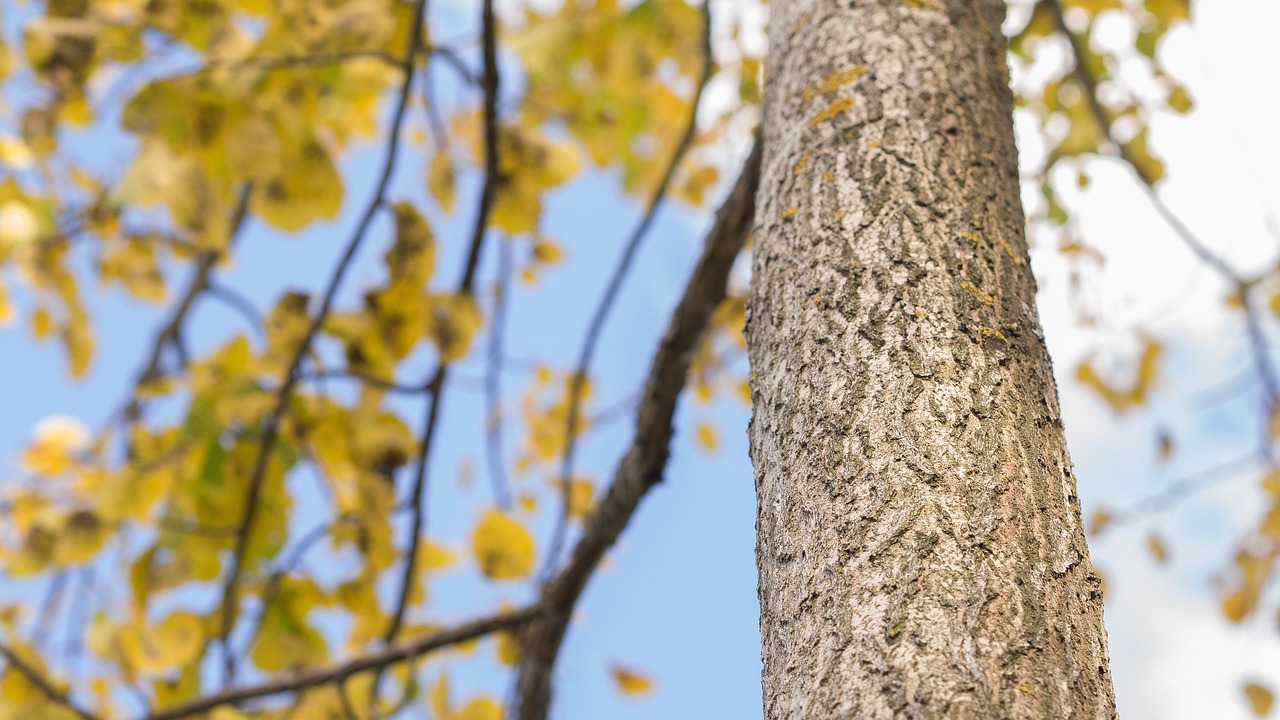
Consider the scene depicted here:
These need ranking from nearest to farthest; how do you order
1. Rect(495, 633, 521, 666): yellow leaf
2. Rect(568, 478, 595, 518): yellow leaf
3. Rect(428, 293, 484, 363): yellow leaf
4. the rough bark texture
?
the rough bark texture → Rect(428, 293, 484, 363): yellow leaf → Rect(495, 633, 521, 666): yellow leaf → Rect(568, 478, 595, 518): yellow leaf

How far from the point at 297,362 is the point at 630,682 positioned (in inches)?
28.2

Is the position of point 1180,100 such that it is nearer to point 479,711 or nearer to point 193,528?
point 479,711

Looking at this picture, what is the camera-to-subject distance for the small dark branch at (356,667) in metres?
1.13

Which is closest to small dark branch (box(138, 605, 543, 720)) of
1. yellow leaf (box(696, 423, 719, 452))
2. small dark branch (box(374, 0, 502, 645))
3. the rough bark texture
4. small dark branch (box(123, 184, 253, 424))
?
small dark branch (box(374, 0, 502, 645))

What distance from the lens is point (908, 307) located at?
496mm

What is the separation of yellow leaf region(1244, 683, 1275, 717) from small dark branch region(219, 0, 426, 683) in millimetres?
1874

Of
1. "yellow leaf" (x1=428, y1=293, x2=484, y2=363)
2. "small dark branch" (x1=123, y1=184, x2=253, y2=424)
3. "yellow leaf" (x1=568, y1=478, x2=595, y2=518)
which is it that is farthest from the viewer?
"yellow leaf" (x1=568, y1=478, x2=595, y2=518)

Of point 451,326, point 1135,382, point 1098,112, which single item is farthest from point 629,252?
point 1135,382

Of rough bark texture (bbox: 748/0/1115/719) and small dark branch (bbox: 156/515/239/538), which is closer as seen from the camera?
rough bark texture (bbox: 748/0/1115/719)

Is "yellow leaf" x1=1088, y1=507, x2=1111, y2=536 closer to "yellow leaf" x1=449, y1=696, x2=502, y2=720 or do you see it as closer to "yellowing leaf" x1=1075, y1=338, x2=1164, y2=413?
"yellowing leaf" x1=1075, y1=338, x2=1164, y2=413

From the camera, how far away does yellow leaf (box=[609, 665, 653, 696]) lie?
149 centimetres

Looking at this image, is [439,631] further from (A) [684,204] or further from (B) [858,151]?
(A) [684,204]

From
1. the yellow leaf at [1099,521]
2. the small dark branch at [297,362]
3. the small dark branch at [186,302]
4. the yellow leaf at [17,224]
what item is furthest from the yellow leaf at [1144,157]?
the yellow leaf at [17,224]

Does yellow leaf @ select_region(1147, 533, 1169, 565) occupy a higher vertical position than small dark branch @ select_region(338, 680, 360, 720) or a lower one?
higher
